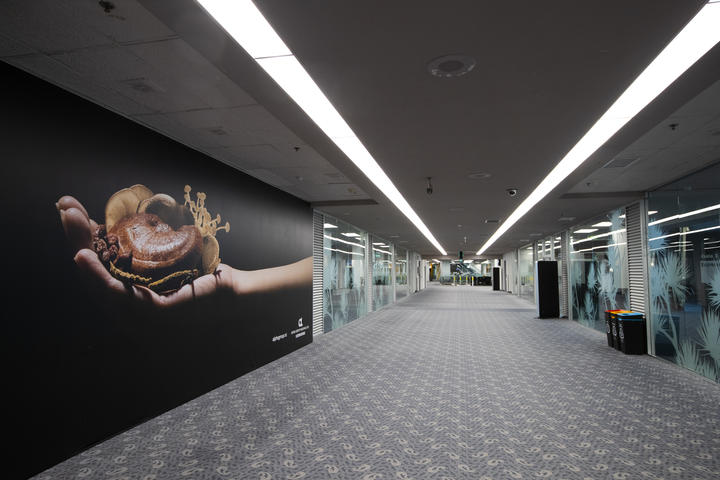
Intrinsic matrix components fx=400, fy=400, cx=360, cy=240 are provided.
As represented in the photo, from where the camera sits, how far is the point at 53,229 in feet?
11.1

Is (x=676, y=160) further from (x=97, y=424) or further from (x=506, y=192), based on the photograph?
(x=97, y=424)

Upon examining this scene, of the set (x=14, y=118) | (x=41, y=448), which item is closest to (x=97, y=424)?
(x=41, y=448)

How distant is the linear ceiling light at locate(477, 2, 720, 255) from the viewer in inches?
99.7

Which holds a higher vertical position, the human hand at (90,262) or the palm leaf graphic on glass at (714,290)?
the human hand at (90,262)

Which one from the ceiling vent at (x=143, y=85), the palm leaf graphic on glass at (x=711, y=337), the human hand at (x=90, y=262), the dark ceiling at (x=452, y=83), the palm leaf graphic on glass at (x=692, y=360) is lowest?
the palm leaf graphic on glass at (x=692, y=360)

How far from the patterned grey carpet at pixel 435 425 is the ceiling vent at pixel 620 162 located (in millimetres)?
3051

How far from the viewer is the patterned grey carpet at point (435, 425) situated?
127 inches

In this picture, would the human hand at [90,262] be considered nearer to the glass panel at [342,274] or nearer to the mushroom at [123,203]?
the mushroom at [123,203]

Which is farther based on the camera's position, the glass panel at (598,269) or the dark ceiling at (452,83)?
the glass panel at (598,269)

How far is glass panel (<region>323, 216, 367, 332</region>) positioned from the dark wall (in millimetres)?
4631

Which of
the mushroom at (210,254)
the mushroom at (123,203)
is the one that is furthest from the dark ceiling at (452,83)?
the mushroom at (210,254)

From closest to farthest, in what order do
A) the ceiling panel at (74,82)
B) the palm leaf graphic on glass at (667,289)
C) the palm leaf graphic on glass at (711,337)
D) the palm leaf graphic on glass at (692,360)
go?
the ceiling panel at (74,82), the palm leaf graphic on glass at (711,337), the palm leaf graphic on glass at (692,360), the palm leaf graphic on glass at (667,289)

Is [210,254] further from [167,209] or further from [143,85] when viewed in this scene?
[143,85]

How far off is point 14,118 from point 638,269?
381 inches
